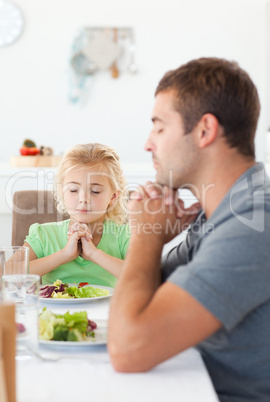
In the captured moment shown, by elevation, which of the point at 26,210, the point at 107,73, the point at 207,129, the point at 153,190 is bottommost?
the point at 26,210

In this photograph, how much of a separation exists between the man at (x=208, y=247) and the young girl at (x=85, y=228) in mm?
644

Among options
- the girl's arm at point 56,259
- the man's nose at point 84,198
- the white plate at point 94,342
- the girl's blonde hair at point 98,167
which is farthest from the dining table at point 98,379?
the girl's blonde hair at point 98,167

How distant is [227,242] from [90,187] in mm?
1135

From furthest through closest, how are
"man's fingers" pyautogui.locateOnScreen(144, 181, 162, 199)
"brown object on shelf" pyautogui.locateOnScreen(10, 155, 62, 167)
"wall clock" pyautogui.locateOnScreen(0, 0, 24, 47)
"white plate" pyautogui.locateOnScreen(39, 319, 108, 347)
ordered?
1. "wall clock" pyautogui.locateOnScreen(0, 0, 24, 47)
2. "brown object on shelf" pyautogui.locateOnScreen(10, 155, 62, 167)
3. "man's fingers" pyautogui.locateOnScreen(144, 181, 162, 199)
4. "white plate" pyautogui.locateOnScreen(39, 319, 108, 347)

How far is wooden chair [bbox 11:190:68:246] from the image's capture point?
2.25m

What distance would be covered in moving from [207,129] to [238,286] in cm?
36

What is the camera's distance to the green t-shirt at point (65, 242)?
2023 mm

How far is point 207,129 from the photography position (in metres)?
1.18

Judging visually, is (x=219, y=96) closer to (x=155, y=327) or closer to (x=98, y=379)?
(x=155, y=327)

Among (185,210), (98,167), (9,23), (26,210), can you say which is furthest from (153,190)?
(9,23)

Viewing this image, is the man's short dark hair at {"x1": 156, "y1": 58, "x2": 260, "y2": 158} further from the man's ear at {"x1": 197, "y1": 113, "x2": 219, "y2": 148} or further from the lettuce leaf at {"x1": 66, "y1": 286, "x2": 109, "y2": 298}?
the lettuce leaf at {"x1": 66, "y1": 286, "x2": 109, "y2": 298}

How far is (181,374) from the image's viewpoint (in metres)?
0.99

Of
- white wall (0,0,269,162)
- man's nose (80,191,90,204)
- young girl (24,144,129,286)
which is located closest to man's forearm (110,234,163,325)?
young girl (24,144,129,286)

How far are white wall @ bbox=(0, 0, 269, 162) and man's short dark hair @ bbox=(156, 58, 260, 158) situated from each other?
3834 mm
